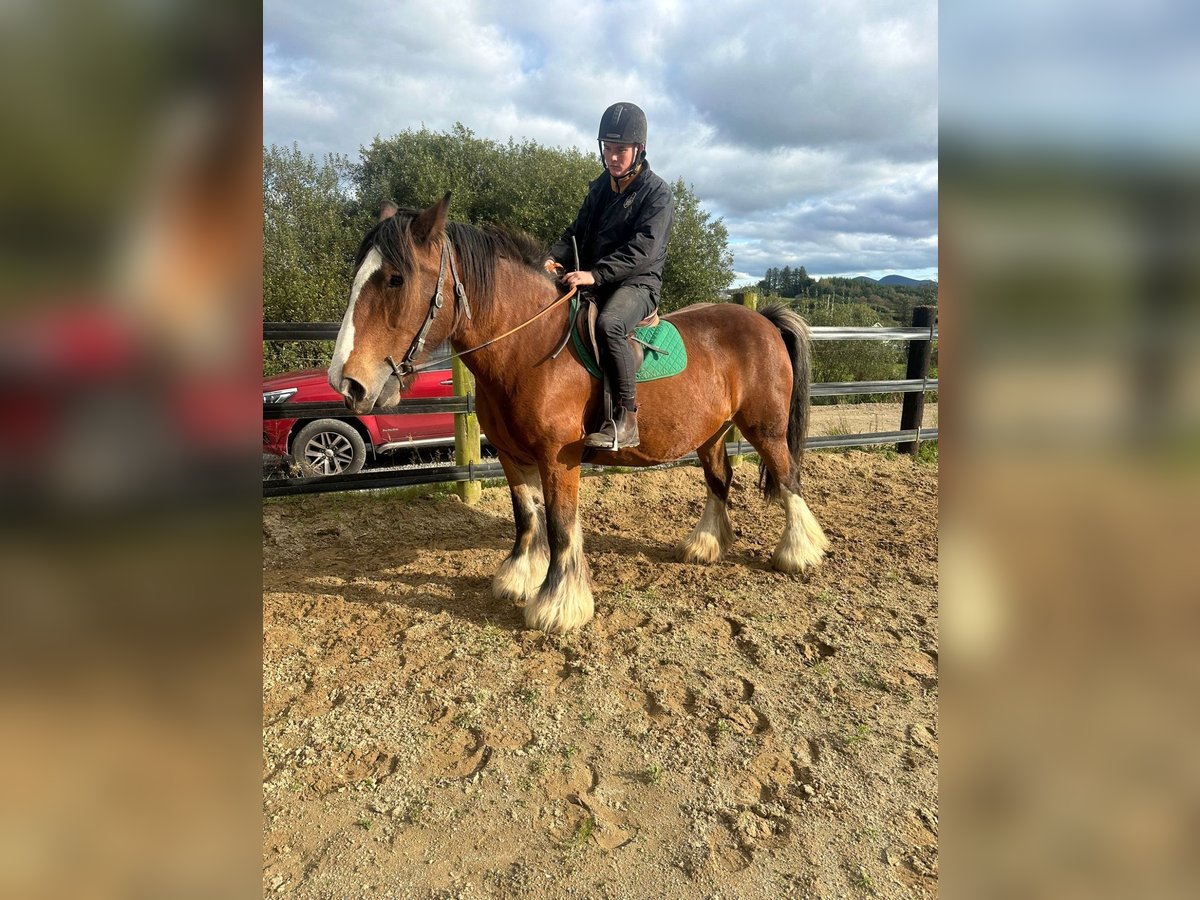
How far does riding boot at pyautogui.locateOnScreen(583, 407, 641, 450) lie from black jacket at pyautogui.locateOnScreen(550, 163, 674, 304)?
0.76 m

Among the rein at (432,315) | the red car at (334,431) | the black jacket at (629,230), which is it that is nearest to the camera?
the rein at (432,315)

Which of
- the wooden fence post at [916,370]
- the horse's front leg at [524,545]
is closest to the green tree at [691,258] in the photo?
the wooden fence post at [916,370]

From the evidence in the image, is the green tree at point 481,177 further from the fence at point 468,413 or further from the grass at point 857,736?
the grass at point 857,736

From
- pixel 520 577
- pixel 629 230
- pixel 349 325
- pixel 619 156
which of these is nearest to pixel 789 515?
pixel 520 577

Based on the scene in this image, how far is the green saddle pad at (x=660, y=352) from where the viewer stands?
375cm

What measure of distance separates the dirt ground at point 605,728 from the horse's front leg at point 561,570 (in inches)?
4.1

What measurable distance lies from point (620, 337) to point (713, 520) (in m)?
1.72

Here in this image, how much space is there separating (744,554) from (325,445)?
4.14m

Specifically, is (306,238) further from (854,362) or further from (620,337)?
(620,337)

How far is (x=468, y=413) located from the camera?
215 inches

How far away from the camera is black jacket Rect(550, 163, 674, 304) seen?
3.58 m
